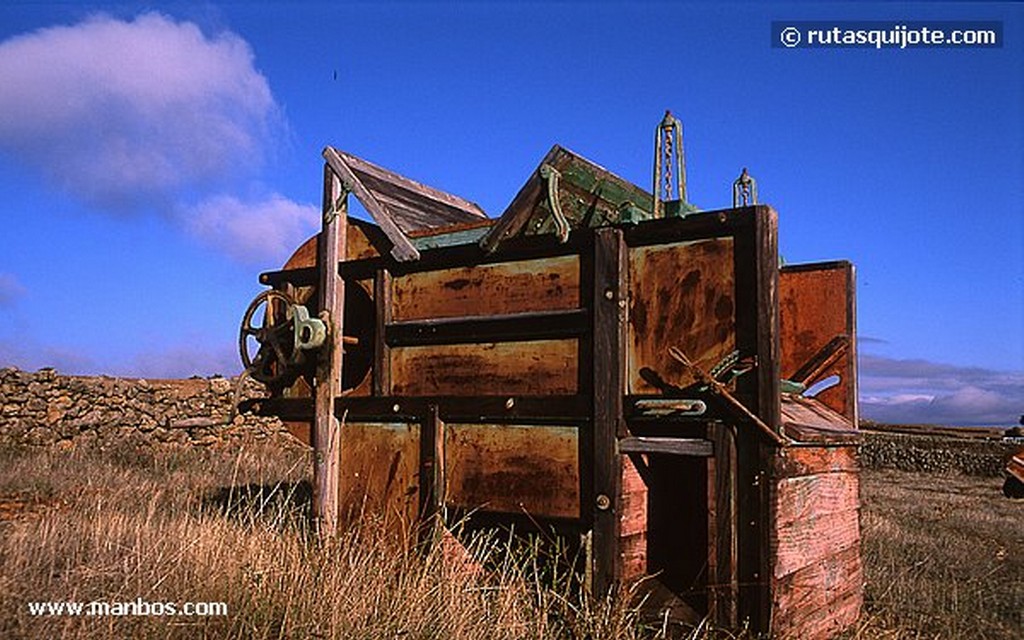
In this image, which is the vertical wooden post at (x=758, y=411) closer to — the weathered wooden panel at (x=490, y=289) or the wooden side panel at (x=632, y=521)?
the wooden side panel at (x=632, y=521)

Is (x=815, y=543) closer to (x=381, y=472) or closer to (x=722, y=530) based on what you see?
(x=722, y=530)

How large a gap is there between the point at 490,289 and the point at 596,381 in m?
1.06

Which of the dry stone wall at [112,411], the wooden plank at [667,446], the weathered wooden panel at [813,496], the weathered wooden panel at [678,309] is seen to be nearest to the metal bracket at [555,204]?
the weathered wooden panel at [678,309]

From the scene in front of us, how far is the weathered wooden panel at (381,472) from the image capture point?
5.50m

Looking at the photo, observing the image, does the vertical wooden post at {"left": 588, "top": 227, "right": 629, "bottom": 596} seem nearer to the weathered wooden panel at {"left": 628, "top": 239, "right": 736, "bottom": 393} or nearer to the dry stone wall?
the weathered wooden panel at {"left": 628, "top": 239, "right": 736, "bottom": 393}

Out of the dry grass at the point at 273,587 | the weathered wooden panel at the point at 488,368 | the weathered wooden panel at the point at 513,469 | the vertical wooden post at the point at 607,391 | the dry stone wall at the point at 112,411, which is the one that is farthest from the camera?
the dry stone wall at the point at 112,411

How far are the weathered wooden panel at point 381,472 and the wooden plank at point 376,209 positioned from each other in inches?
47.6

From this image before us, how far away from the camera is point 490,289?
17.2ft

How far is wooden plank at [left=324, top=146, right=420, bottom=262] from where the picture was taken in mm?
5645

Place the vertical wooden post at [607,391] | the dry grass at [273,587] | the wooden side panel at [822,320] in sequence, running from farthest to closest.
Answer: the wooden side panel at [822,320], the vertical wooden post at [607,391], the dry grass at [273,587]

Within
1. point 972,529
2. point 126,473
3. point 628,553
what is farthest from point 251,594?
point 972,529

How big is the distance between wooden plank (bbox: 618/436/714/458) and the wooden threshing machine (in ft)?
0.04

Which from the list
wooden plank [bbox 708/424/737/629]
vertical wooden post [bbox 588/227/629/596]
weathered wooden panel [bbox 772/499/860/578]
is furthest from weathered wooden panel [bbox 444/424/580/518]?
weathered wooden panel [bbox 772/499/860/578]

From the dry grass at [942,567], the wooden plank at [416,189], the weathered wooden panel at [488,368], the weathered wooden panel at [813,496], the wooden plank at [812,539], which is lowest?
the dry grass at [942,567]
